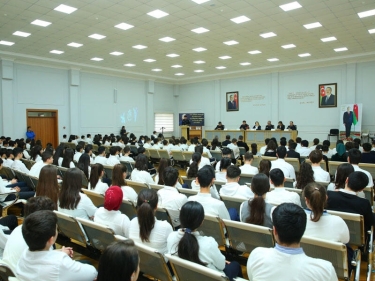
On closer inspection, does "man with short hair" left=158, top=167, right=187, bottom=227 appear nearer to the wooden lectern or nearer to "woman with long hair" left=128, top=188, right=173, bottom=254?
"woman with long hair" left=128, top=188, right=173, bottom=254

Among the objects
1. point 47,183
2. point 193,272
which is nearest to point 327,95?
point 47,183

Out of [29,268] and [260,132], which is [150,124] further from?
[29,268]

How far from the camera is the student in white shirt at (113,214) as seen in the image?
2.75 m

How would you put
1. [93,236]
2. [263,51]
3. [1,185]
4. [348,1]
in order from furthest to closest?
[263,51] → [348,1] → [1,185] → [93,236]

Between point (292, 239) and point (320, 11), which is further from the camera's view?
point (320, 11)

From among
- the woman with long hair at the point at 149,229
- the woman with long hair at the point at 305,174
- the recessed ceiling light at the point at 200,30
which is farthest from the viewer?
the recessed ceiling light at the point at 200,30

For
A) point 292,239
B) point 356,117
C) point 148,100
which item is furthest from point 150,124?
point 292,239

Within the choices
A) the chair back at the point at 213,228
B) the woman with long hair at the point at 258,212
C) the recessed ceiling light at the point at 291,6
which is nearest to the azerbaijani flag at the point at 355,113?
the recessed ceiling light at the point at 291,6

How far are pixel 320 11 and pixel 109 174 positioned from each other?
7.24 meters

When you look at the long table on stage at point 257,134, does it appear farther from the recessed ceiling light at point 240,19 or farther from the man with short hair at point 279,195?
the man with short hair at point 279,195

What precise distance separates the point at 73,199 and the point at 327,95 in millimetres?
14855

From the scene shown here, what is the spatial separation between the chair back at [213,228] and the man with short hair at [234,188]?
0.94m

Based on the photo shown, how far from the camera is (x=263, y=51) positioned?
12898 mm

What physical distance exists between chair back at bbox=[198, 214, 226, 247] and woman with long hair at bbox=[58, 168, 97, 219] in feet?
4.48
